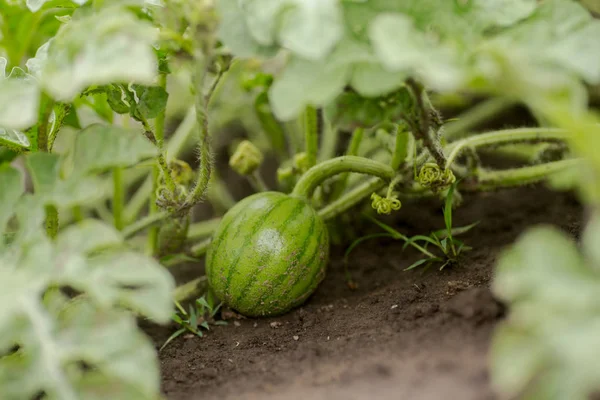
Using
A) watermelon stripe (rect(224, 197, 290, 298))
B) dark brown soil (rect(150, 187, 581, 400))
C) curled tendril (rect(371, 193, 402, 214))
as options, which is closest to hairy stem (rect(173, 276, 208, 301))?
dark brown soil (rect(150, 187, 581, 400))

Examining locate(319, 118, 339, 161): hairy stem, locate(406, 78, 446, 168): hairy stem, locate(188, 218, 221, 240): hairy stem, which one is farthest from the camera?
locate(319, 118, 339, 161): hairy stem

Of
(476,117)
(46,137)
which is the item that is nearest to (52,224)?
(46,137)

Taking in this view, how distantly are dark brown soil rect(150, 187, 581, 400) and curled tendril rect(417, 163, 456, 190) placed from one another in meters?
0.25

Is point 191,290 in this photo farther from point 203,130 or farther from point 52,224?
point 203,130

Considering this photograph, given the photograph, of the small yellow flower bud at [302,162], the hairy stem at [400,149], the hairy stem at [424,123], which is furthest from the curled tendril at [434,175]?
the small yellow flower bud at [302,162]

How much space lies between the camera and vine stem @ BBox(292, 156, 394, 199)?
64.2 inches

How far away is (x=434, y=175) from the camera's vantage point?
150 centimetres

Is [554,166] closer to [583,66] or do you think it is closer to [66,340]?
[583,66]

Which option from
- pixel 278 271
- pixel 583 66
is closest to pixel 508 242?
pixel 278 271

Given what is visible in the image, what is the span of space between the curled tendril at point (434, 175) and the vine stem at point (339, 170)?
5.8 inches

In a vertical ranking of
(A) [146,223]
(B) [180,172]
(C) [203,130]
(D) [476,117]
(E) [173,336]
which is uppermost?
(C) [203,130]

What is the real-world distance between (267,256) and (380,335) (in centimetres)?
41

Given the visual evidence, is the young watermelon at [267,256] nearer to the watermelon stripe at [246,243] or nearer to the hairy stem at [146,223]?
the watermelon stripe at [246,243]

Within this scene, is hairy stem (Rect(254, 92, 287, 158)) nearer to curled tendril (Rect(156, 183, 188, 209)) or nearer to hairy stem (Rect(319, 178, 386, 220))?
hairy stem (Rect(319, 178, 386, 220))
